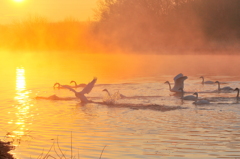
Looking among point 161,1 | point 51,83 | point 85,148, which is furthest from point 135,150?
point 161,1

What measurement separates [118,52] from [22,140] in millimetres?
36635

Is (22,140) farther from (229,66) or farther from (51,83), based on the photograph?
(229,66)

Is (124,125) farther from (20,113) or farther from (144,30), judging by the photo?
(144,30)

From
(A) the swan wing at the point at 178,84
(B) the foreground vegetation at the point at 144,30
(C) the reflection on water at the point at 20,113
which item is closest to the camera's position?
(C) the reflection on water at the point at 20,113

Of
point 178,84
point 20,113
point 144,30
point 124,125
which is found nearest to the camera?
point 124,125

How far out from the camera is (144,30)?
48.3 metres

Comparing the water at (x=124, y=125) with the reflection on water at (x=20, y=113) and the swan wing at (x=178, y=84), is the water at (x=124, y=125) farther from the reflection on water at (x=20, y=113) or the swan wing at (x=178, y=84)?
the swan wing at (x=178, y=84)

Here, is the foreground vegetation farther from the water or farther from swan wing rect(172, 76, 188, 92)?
the water

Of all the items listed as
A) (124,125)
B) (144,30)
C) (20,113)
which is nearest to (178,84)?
(124,125)

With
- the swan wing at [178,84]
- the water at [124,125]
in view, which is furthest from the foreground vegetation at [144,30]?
the water at [124,125]

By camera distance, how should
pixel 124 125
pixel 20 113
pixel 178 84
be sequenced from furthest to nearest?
pixel 178 84 → pixel 20 113 → pixel 124 125

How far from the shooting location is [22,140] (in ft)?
27.9

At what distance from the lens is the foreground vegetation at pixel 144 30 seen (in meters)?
43.4

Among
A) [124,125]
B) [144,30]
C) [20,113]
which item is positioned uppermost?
[144,30]
